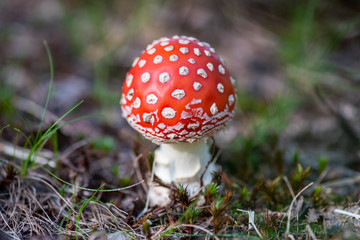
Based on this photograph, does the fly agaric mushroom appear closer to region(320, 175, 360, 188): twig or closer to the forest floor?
the forest floor

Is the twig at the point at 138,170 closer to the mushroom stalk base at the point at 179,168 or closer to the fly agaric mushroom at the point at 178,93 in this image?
the mushroom stalk base at the point at 179,168

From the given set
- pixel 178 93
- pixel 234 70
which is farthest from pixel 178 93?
pixel 234 70

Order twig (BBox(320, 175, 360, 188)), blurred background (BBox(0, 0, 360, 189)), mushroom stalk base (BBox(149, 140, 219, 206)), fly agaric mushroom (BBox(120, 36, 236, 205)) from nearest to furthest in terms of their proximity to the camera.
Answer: fly agaric mushroom (BBox(120, 36, 236, 205)) → mushroom stalk base (BBox(149, 140, 219, 206)) → twig (BBox(320, 175, 360, 188)) → blurred background (BBox(0, 0, 360, 189))

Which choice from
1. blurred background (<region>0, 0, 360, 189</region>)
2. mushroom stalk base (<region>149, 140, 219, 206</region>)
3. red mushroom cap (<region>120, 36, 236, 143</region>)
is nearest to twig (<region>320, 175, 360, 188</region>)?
blurred background (<region>0, 0, 360, 189</region>)

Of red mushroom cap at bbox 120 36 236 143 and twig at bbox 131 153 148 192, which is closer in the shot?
red mushroom cap at bbox 120 36 236 143

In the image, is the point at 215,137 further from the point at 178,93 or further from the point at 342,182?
the point at 178,93

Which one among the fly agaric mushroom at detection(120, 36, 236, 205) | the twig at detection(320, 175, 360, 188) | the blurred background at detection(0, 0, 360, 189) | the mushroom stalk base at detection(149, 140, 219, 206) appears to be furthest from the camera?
the blurred background at detection(0, 0, 360, 189)

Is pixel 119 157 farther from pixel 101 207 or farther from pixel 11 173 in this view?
pixel 11 173
